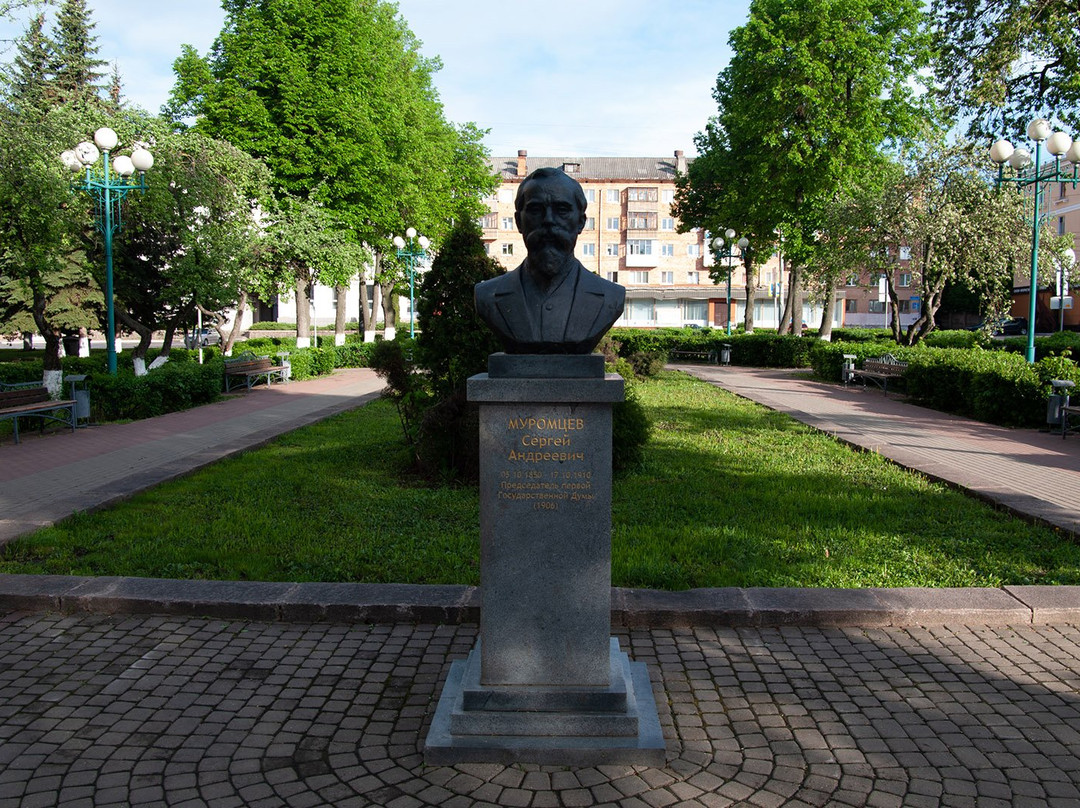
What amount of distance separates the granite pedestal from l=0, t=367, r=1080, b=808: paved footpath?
14cm

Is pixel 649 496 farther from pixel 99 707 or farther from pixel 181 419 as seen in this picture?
pixel 181 419

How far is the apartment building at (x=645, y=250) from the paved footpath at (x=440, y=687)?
60296 millimetres

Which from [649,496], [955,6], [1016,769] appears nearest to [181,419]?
[649,496]

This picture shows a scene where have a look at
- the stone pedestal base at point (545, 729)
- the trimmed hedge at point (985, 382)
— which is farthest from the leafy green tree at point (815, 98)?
the stone pedestal base at point (545, 729)

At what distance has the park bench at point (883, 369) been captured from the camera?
61.0 feet

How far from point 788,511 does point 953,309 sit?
186 ft

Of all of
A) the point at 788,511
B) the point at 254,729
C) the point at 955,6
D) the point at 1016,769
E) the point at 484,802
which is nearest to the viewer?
the point at 484,802

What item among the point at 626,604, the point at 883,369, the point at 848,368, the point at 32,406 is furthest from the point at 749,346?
the point at 626,604

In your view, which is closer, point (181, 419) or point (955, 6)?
point (181, 419)

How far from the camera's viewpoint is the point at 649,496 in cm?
813

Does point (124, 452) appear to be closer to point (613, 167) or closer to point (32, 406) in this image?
point (32, 406)

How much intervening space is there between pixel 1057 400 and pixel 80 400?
1524 centimetres

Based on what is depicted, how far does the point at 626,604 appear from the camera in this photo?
4.98 meters

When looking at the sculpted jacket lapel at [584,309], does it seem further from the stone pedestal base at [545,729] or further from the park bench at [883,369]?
the park bench at [883,369]
